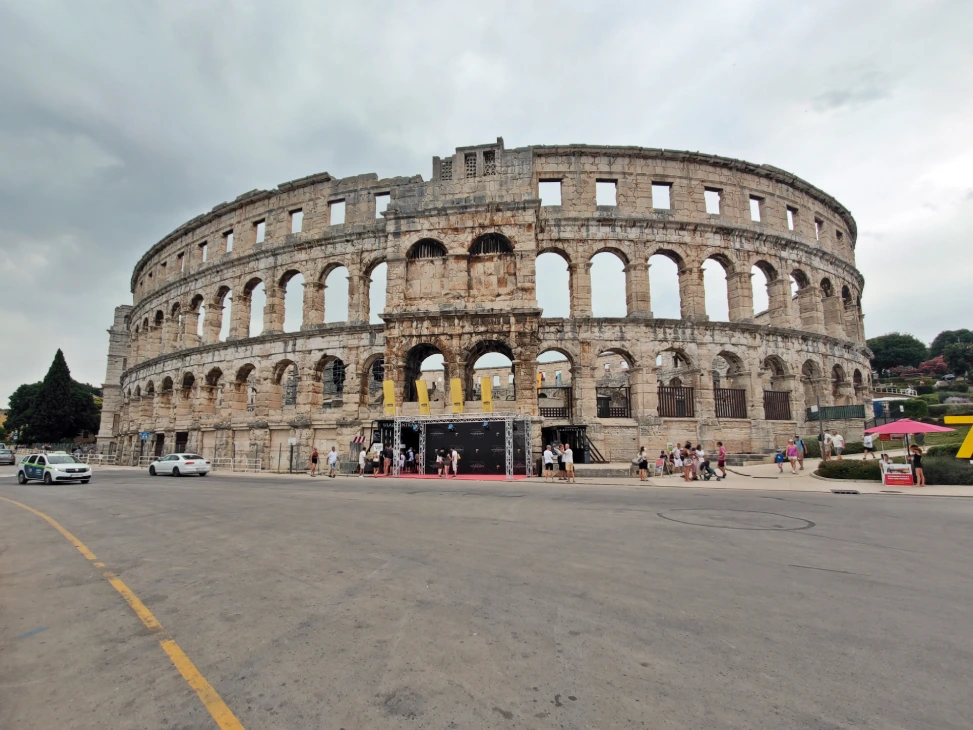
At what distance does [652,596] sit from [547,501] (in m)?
7.50

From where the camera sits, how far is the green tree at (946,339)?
7915cm

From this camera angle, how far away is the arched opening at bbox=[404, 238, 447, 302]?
2522 cm

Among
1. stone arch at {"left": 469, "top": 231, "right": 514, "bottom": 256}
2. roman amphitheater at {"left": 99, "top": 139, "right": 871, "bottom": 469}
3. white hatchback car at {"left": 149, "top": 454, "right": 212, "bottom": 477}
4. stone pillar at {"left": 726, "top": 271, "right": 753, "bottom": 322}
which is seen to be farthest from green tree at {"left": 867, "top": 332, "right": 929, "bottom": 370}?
white hatchback car at {"left": 149, "top": 454, "right": 212, "bottom": 477}

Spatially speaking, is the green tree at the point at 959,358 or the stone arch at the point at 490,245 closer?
the stone arch at the point at 490,245

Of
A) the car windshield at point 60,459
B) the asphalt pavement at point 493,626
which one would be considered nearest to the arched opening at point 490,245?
the asphalt pavement at point 493,626

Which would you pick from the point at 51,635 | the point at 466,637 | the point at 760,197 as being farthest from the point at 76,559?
the point at 760,197

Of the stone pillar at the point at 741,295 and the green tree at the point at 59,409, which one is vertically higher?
the stone pillar at the point at 741,295

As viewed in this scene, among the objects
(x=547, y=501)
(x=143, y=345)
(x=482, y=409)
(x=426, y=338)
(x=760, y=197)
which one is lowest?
(x=547, y=501)

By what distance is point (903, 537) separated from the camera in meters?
7.91

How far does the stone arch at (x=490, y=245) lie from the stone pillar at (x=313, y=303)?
429 inches

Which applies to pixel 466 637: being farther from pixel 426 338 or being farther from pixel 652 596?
pixel 426 338

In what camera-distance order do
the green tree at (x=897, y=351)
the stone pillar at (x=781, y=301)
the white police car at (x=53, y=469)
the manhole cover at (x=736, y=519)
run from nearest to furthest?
the manhole cover at (x=736, y=519) → the white police car at (x=53, y=469) → the stone pillar at (x=781, y=301) → the green tree at (x=897, y=351)

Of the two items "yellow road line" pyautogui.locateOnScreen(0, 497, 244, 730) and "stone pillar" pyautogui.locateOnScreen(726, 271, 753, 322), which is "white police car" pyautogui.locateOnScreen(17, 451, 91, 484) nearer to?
"yellow road line" pyautogui.locateOnScreen(0, 497, 244, 730)

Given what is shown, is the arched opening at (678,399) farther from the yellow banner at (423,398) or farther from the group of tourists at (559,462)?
the yellow banner at (423,398)
